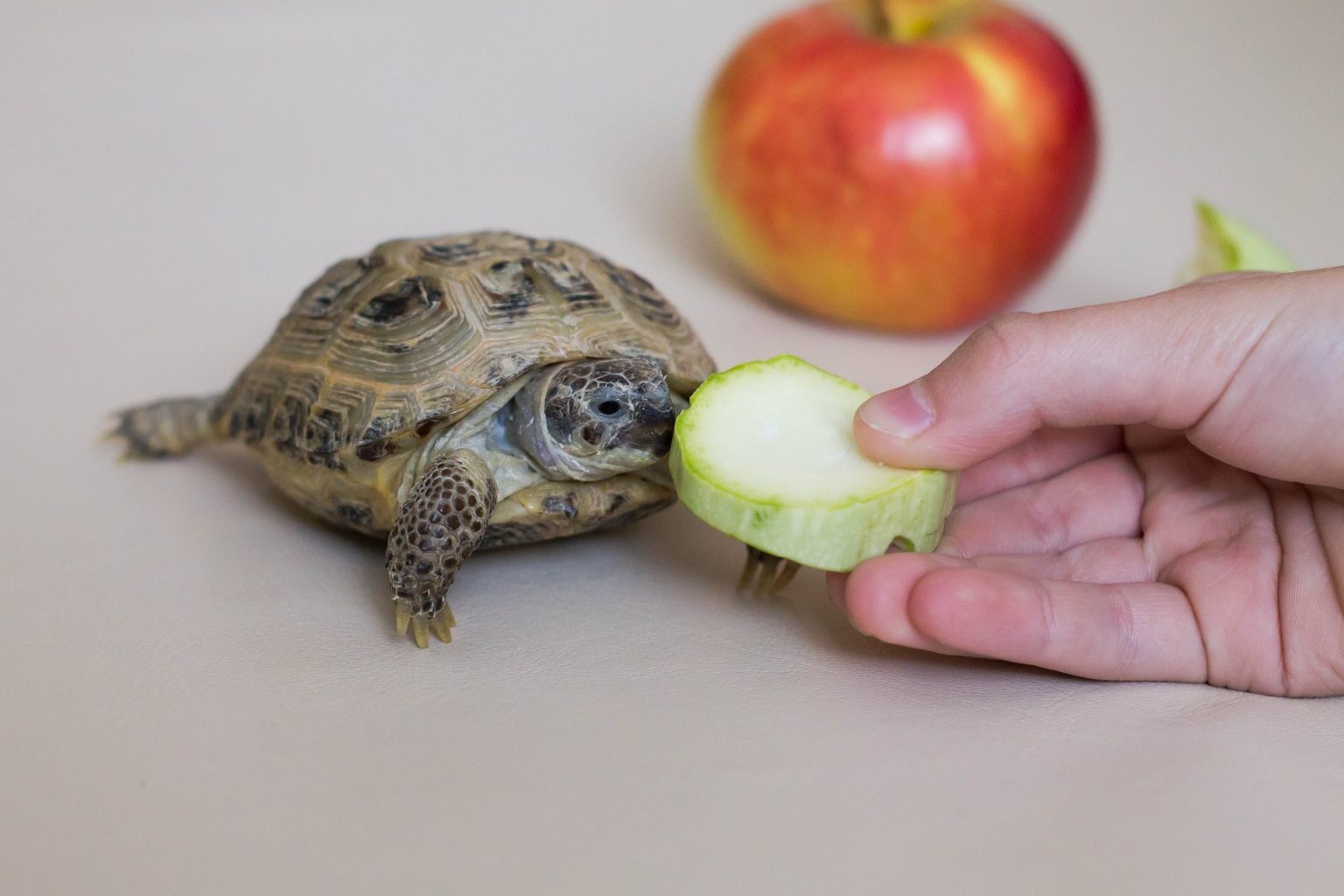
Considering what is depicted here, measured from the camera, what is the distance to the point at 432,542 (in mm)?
1536

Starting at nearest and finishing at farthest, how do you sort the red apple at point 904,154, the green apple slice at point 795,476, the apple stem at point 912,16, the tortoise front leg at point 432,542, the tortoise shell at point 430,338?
the green apple slice at point 795,476 < the tortoise front leg at point 432,542 < the tortoise shell at point 430,338 < the red apple at point 904,154 < the apple stem at point 912,16

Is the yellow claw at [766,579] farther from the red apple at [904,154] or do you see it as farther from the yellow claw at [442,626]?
the red apple at [904,154]

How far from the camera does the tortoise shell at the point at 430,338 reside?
1671 mm

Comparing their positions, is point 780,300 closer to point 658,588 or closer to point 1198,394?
point 658,588

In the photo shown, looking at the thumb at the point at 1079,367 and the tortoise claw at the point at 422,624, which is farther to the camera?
the tortoise claw at the point at 422,624

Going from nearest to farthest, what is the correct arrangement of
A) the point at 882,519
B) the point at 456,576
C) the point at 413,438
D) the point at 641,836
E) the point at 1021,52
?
the point at 641,836 → the point at 882,519 → the point at 413,438 → the point at 456,576 → the point at 1021,52

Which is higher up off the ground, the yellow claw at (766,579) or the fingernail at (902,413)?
the fingernail at (902,413)

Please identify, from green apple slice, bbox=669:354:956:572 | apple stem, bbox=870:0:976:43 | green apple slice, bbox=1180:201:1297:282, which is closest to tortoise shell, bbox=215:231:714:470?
green apple slice, bbox=669:354:956:572

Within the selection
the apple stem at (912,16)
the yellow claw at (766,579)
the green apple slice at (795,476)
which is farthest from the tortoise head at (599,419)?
the apple stem at (912,16)

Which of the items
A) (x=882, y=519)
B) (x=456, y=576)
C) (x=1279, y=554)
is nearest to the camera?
(x=882, y=519)

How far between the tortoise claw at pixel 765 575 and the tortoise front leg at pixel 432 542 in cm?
38

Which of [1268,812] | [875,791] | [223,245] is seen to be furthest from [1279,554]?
[223,245]

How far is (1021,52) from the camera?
258cm

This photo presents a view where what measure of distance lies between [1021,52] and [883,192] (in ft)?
1.34
